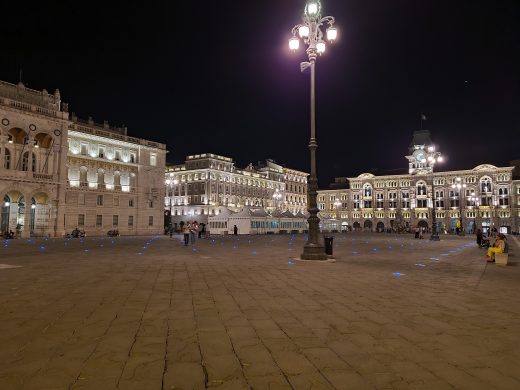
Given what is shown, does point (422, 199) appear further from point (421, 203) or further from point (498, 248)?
point (498, 248)

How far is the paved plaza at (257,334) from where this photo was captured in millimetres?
4285

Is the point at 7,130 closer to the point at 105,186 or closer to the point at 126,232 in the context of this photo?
the point at 105,186

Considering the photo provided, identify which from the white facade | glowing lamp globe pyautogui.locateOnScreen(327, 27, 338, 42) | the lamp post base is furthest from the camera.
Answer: the white facade

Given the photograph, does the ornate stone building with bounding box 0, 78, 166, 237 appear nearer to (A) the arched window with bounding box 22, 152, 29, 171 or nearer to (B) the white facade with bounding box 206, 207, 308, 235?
(A) the arched window with bounding box 22, 152, 29, 171

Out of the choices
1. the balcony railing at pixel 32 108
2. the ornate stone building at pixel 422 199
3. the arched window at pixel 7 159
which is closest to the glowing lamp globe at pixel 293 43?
the balcony railing at pixel 32 108

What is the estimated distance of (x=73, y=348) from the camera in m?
5.22

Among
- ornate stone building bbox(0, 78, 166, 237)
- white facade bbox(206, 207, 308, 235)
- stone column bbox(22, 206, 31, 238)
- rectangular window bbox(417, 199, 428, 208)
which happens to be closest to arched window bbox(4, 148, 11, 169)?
ornate stone building bbox(0, 78, 166, 237)

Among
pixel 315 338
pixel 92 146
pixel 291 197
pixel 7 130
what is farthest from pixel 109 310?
pixel 291 197

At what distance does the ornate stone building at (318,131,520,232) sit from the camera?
4003 inches

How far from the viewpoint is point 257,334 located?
591cm

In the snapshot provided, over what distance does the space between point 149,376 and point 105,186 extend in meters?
57.6

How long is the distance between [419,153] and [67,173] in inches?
3754

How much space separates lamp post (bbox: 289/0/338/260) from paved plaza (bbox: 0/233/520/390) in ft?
20.4

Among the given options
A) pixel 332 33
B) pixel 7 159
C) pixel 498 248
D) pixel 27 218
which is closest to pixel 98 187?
pixel 27 218
